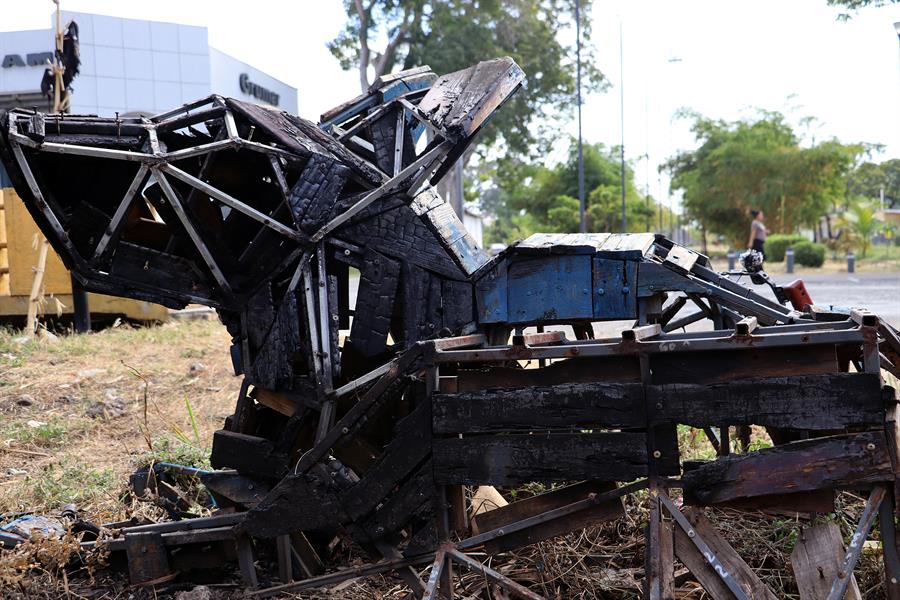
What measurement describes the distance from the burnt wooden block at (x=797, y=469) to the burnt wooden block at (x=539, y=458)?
20 centimetres

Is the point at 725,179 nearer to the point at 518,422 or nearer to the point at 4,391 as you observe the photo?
the point at 4,391

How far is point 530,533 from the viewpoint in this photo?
4352mm

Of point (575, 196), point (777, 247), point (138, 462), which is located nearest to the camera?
point (138, 462)

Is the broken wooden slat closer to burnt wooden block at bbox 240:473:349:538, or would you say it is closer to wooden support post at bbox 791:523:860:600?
wooden support post at bbox 791:523:860:600

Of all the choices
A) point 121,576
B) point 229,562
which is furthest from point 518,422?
point 121,576

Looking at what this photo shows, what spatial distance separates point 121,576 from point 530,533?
255 cm

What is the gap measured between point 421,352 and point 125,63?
26.4m

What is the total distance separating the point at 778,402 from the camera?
3.86m

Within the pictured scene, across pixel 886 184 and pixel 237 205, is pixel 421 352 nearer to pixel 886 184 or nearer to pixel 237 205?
pixel 237 205

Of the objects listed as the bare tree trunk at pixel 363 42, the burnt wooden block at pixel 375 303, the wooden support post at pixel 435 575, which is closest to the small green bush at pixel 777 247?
the bare tree trunk at pixel 363 42

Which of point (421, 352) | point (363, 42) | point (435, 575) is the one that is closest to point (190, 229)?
point (421, 352)

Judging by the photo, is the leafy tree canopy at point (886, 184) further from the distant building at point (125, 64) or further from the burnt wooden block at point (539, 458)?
the burnt wooden block at point (539, 458)

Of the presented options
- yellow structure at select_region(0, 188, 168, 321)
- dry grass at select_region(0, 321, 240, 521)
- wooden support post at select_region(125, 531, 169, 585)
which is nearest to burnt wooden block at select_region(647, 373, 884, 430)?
wooden support post at select_region(125, 531, 169, 585)

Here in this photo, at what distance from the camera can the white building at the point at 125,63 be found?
26.5 meters
